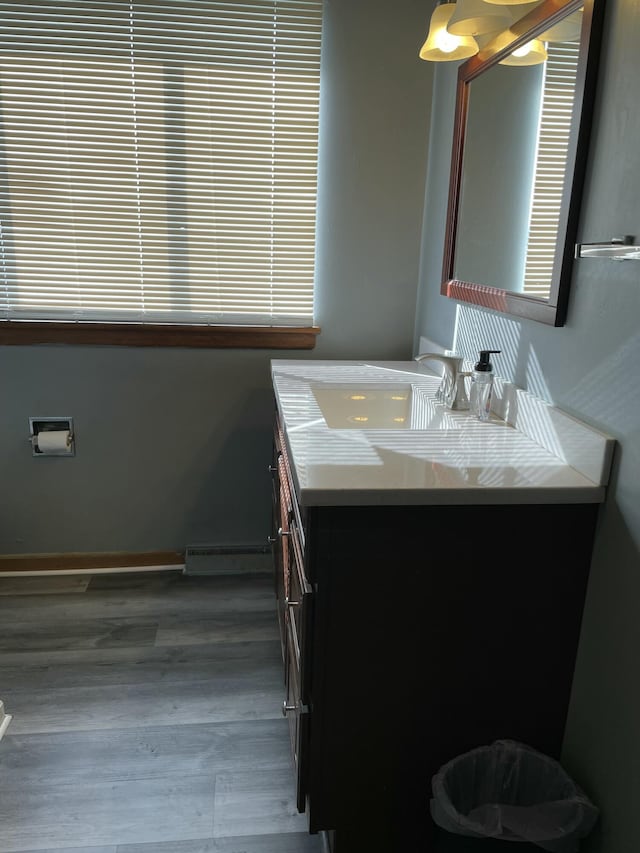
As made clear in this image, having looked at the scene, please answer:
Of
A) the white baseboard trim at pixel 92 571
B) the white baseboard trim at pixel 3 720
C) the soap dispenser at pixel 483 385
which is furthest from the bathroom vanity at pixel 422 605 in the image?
the white baseboard trim at pixel 92 571

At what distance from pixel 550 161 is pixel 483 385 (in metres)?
0.54

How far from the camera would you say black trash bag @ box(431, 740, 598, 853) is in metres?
1.17

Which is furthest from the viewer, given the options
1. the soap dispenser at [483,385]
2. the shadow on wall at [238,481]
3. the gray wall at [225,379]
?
the shadow on wall at [238,481]

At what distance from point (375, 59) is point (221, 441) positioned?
1.53 m

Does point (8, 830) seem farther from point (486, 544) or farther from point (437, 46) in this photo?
point (437, 46)

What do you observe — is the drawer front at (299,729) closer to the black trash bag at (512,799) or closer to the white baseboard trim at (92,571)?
the black trash bag at (512,799)

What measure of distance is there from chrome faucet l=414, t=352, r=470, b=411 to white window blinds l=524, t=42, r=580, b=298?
0.33 m

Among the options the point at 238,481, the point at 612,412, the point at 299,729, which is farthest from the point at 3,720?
the point at 612,412

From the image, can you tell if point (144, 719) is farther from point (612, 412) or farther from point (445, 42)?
point (445, 42)

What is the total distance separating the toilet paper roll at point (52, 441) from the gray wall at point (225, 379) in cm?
7

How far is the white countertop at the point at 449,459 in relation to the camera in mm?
1146

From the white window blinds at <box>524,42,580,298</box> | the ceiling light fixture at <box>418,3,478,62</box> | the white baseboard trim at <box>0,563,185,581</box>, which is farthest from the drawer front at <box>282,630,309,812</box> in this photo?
the ceiling light fixture at <box>418,3,478,62</box>

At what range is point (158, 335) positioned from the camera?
2.44m

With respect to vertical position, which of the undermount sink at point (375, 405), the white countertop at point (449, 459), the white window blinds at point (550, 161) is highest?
the white window blinds at point (550, 161)
